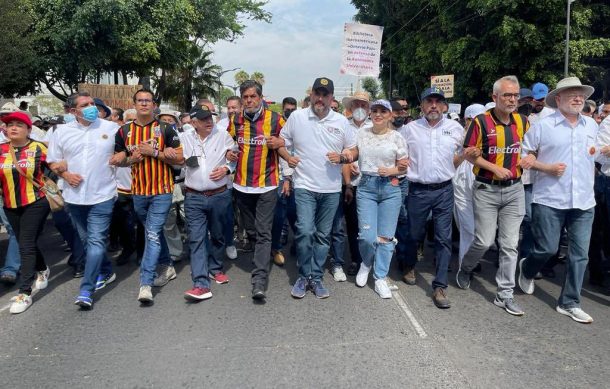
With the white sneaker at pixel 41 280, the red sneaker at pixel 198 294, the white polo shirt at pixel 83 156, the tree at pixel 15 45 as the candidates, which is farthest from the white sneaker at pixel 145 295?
the tree at pixel 15 45

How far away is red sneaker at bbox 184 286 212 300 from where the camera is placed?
4.59m

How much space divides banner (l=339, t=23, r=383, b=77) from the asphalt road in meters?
6.14

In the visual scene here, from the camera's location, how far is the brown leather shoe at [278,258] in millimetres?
6023

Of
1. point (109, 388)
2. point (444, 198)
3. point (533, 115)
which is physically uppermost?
point (533, 115)

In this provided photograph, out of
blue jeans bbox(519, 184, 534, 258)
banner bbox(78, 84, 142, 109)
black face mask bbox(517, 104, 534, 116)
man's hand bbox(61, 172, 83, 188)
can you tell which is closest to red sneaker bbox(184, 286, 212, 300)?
man's hand bbox(61, 172, 83, 188)

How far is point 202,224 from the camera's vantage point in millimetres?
4859

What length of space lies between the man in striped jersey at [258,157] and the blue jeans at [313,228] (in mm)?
320

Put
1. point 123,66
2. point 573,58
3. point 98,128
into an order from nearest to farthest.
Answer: point 98,128 → point 573,58 → point 123,66

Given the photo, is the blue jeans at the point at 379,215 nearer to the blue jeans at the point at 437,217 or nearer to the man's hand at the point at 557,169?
the blue jeans at the point at 437,217

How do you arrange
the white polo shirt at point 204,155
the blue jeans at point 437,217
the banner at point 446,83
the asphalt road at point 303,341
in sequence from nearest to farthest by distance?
the asphalt road at point 303,341, the blue jeans at point 437,217, the white polo shirt at point 204,155, the banner at point 446,83

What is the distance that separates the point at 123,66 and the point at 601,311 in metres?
21.3

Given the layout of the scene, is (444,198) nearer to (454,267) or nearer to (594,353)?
(454,267)

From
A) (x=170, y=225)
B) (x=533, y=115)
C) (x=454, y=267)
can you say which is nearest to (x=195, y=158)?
(x=170, y=225)

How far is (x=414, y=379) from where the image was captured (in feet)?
10.5
